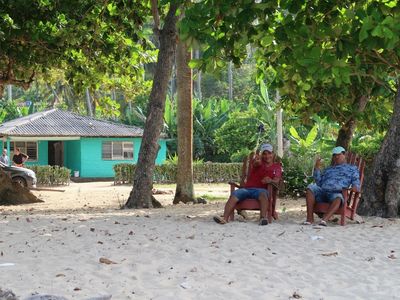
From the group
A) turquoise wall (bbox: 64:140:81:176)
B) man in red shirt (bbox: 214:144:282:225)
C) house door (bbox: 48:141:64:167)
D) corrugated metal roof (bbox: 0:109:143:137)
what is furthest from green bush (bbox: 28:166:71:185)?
man in red shirt (bbox: 214:144:282:225)

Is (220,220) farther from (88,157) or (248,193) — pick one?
(88,157)

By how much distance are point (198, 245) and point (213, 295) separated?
2123mm

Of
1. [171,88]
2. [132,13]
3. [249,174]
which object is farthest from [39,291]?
[171,88]

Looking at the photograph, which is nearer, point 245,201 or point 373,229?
point 373,229

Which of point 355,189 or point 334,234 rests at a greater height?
point 355,189

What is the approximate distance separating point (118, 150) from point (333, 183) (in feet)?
82.5

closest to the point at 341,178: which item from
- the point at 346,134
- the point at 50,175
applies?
the point at 346,134

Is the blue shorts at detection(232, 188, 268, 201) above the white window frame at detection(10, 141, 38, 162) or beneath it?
beneath

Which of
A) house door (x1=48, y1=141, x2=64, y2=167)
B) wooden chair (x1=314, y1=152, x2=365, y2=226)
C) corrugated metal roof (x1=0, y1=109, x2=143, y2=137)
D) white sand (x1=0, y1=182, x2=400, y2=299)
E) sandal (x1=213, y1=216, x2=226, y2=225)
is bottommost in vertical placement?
white sand (x1=0, y1=182, x2=400, y2=299)

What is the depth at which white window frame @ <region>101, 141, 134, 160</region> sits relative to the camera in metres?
33.2

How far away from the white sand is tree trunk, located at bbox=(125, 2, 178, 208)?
3.58 metres

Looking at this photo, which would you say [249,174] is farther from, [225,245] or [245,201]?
[225,245]

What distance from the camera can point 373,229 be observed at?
8.59 m

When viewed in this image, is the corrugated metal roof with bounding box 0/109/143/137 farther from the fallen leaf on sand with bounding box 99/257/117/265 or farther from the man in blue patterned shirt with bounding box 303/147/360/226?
the fallen leaf on sand with bounding box 99/257/117/265
